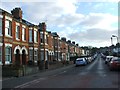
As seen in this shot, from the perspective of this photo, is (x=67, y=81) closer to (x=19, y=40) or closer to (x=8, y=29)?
(x=8, y=29)

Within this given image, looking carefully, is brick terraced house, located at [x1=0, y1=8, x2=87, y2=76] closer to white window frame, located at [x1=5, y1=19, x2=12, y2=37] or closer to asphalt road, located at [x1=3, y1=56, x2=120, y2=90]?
white window frame, located at [x1=5, y1=19, x2=12, y2=37]

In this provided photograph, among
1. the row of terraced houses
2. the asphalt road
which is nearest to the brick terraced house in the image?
the row of terraced houses

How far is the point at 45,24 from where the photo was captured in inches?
2266

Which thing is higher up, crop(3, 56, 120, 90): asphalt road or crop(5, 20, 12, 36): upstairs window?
crop(5, 20, 12, 36): upstairs window

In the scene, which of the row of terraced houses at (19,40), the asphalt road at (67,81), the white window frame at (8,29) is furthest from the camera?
the white window frame at (8,29)

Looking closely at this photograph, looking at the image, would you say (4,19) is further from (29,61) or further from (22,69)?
(29,61)

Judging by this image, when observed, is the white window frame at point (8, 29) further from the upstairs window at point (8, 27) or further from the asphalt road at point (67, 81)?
the asphalt road at point (67, 81)

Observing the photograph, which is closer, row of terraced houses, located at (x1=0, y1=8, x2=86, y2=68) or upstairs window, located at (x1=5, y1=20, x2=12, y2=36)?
row of terraced houses, located at (x1=0, y1=8, x2=86, y2=68)

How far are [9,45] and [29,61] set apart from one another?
332 inches

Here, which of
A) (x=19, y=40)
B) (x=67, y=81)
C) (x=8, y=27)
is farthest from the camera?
(x=19, y=40)

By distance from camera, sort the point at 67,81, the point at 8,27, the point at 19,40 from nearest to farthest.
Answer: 1. the point at 67,81
2. the point at 8,27
3. the point at 19,40

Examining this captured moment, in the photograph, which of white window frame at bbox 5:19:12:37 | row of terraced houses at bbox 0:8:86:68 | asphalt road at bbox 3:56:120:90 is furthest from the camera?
white window frame at bbox 5:19:12:37

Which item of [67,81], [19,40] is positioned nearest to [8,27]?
[19,40]

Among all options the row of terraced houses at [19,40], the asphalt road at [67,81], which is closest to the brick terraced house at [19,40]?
the row of terraced houses at [19,40]
